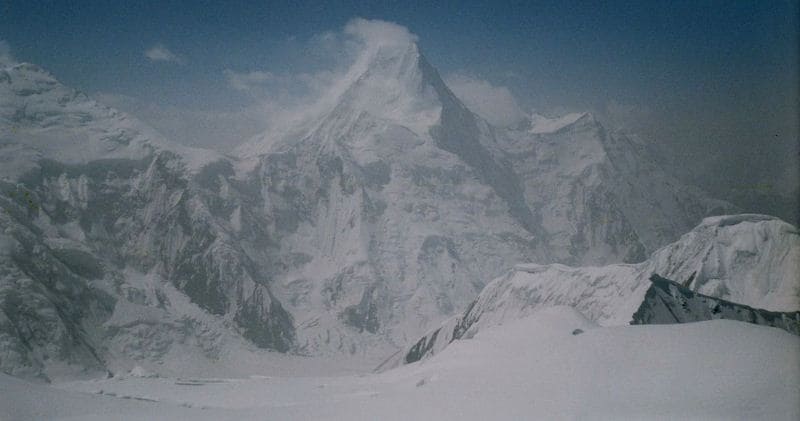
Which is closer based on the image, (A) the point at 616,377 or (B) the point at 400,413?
(A) the point at 616,377

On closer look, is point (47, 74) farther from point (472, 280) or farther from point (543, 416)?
point (543, 416)

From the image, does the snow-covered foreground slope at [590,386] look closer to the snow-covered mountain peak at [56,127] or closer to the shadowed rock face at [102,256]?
the shadowed rock face at [102,256]

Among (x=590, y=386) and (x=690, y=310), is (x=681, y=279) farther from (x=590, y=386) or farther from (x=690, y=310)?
(x=590, y=386)

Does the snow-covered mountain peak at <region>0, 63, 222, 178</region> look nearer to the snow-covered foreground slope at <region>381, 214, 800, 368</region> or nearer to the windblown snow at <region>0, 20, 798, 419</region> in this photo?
the windblown snow at <region>0, 20, 798, 419</region>

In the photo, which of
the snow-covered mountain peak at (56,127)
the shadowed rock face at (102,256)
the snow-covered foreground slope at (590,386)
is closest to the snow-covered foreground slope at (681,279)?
the snow-covered foreground slope at (590,386)

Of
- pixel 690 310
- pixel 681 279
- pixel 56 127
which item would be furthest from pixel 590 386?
pixel 56 127

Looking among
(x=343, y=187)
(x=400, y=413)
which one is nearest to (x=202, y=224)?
(x=343, y=187)

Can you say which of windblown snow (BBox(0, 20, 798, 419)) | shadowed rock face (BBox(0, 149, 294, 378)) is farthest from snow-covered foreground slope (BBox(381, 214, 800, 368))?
shadowed rock face (BBox(0, 149, 294, 378))
